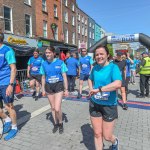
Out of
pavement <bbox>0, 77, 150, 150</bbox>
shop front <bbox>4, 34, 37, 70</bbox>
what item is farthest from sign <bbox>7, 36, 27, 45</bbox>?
pavement <bbox>0, 77, 150, 150</bbox>

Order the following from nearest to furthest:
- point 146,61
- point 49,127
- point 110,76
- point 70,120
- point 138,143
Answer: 1. point 110,76
2. point 138,143
3. point 49,127
4. point 70,120
5. point 146,61

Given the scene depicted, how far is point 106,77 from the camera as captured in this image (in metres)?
3.02

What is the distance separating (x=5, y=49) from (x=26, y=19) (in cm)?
1569

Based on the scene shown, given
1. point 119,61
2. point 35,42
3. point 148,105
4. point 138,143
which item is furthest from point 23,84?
point 35,42

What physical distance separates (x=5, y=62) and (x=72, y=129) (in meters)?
2.09

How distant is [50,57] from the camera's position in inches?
173

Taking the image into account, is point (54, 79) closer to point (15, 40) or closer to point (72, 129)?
point (72, 129)

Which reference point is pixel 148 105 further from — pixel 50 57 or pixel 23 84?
pixel 23 84

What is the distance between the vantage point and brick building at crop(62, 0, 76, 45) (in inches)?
1091

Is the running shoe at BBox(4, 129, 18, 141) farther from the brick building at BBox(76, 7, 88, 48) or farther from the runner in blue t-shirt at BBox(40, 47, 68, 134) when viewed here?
the brick building at BBox(76, 7, 88, 48)

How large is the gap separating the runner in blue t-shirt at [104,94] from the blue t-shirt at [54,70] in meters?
1.49

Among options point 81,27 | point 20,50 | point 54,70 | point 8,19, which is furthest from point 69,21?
point 54,70

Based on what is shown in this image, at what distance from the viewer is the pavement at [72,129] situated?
3.99 m

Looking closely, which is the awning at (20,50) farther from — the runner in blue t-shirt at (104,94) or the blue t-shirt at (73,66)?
the runner in blue t-shirt at (104,94)
